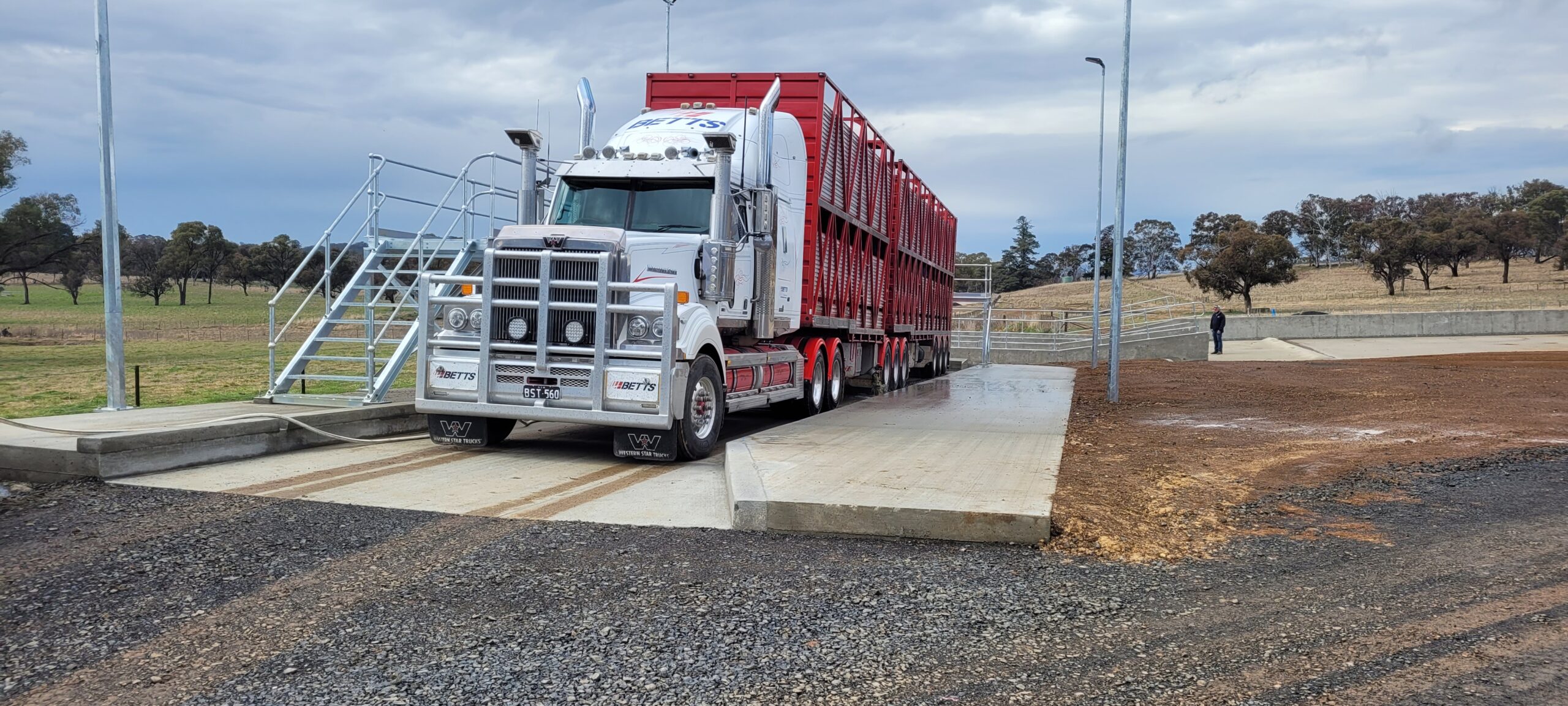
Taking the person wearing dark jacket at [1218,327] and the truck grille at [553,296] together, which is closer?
the truck grille at [553,296]

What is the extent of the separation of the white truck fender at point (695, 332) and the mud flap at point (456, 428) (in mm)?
2198

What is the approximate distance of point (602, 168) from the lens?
37.5 ft

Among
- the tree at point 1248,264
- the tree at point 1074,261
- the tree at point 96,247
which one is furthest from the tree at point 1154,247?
the tree at point 96,247

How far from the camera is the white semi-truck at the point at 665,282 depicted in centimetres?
980

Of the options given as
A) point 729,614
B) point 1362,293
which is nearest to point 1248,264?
point 1362,293

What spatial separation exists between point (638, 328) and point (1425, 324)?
4786 cm

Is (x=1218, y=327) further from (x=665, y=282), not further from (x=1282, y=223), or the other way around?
(x=1282, y=223)

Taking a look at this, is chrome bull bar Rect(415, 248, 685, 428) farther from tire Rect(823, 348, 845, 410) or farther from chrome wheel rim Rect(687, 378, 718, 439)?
tire Rect(823, 348, 845, 410)

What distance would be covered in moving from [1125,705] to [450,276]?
7.70 m

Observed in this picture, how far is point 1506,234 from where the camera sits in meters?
77.7

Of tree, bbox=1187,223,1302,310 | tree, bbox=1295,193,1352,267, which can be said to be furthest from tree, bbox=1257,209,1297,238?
tree, bbox=1187,223,1302,310

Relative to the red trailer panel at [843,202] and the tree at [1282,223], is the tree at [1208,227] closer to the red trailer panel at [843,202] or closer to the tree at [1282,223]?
the tree at [1282,223]

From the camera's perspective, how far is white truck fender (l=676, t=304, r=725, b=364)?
32.5ft

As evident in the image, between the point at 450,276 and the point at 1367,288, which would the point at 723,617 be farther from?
the point at 1367,288
